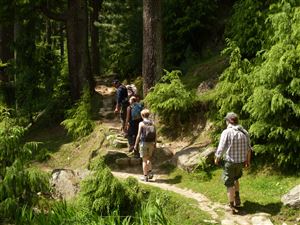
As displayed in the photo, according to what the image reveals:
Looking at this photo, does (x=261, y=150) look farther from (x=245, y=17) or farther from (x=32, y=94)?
(x=32, y=94)

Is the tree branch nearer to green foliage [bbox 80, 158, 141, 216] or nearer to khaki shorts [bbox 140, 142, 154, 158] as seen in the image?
khaki shorts [bbox 140, 142, 154, 158]

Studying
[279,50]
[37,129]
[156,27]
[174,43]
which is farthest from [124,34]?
[279,50]

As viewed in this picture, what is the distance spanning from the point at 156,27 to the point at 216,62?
361cm

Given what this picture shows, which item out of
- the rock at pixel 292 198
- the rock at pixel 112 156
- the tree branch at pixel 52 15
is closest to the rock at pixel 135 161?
the rock at pixel 112 156

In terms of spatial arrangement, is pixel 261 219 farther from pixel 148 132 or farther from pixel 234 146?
pixel 148 132

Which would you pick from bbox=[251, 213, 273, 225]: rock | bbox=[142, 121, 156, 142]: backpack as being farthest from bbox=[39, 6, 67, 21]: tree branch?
bbox=[251, 213, 273, 225]: rock

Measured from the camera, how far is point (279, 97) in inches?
444

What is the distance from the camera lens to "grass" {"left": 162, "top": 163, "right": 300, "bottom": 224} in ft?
33.1

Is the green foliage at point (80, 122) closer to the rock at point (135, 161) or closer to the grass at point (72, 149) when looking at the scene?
the grass at point (72, 149)

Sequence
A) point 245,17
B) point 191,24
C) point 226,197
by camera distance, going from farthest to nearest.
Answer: point 191,24 < point 245,17 < point 226,197

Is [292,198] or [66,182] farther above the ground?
[292,198]

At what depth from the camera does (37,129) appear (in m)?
21.2

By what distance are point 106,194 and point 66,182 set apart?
269 cm

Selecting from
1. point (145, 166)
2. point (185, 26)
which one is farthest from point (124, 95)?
point (185, 26)
